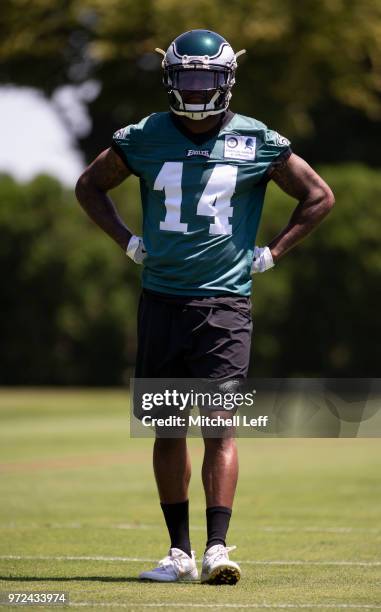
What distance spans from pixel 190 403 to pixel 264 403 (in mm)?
1118

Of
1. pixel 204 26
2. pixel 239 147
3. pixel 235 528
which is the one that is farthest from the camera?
pixel 204 26

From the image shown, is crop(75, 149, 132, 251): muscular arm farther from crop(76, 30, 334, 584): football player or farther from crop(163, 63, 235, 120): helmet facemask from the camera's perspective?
crop(163, 63, 235, 120): helmet facemask

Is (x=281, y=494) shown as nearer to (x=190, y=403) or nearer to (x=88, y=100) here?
(x=190, y=403)

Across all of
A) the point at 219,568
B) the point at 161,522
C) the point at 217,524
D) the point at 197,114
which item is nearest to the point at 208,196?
the point at 197,114

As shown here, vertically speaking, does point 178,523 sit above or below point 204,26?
below

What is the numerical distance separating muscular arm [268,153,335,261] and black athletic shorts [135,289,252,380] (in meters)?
0.49

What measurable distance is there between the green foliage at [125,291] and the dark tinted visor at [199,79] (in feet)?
59.2

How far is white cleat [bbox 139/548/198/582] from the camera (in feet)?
20.6

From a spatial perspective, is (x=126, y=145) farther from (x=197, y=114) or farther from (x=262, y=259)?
(x=262, y=259)

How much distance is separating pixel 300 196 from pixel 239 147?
1.49ft

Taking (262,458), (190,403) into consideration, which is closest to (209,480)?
(190,403)

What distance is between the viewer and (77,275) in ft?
81.3

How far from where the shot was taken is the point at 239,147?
659 centimetres

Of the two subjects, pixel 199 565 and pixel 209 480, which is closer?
pixel 209 480
